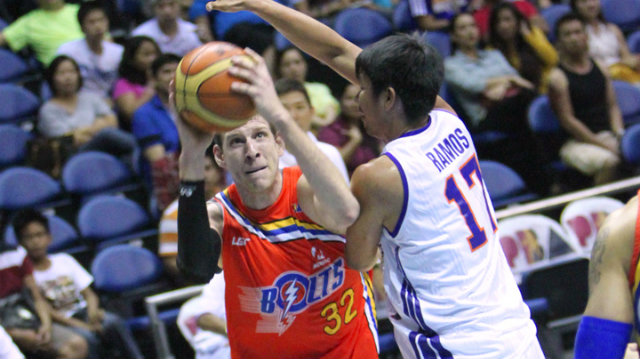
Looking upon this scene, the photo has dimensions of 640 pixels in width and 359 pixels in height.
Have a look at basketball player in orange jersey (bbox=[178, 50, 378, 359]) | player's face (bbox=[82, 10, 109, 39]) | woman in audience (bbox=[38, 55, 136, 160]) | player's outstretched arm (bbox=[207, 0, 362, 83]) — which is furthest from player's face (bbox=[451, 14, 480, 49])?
basketball player in orange jersey (bbox=[178, 50, 378, 359])

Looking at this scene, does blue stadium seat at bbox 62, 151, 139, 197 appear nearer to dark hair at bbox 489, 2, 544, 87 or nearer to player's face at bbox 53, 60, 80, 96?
player's face at bbox 53, 60, 80, 96

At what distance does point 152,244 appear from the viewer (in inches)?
273

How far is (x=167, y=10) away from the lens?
26.7ft

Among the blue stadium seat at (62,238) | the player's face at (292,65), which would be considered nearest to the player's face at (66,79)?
the blue stadium seat at (62,238)

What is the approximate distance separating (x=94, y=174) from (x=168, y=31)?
1.72 m

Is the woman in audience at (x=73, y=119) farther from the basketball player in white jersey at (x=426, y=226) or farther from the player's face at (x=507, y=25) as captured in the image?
the basketball player in white jersey at (x=426, y=226)

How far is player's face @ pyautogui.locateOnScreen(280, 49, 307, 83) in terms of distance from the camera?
750 cm

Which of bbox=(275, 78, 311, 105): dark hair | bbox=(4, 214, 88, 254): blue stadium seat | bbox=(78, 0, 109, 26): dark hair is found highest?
bbox=(78, 0, 109, 26): dark hair

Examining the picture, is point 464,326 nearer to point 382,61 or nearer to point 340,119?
point 382,61

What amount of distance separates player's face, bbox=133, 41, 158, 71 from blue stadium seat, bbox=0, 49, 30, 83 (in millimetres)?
1515

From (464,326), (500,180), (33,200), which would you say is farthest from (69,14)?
(464,326)

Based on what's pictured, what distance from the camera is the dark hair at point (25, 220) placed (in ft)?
20.5

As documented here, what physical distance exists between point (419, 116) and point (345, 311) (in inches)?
37.8

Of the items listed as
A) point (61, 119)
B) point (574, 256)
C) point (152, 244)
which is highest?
point (61, 119)
